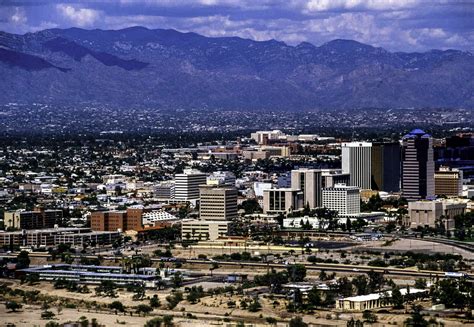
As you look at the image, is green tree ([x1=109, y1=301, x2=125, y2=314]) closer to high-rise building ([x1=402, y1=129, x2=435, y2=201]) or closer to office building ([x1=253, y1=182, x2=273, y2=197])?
high-rise building ([x1=402, y1=129, x2=435, y2=201])

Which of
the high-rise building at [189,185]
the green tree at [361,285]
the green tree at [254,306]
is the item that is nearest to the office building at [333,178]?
the high-rise building at [189,185]

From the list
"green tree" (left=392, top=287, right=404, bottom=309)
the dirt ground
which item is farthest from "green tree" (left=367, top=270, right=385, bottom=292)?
the dirt ground

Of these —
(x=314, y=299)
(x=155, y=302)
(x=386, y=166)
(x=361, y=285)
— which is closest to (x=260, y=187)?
(x=386, y=166)

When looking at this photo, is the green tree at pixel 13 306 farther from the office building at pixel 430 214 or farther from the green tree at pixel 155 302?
the office building at pixel 430 214

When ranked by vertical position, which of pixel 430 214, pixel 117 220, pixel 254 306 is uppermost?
pixel 430 214

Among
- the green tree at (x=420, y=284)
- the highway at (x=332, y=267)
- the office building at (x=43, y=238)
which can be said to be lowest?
the green tree at (x=420, y=284)

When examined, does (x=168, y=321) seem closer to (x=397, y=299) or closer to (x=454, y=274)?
(x=397, y=299)
